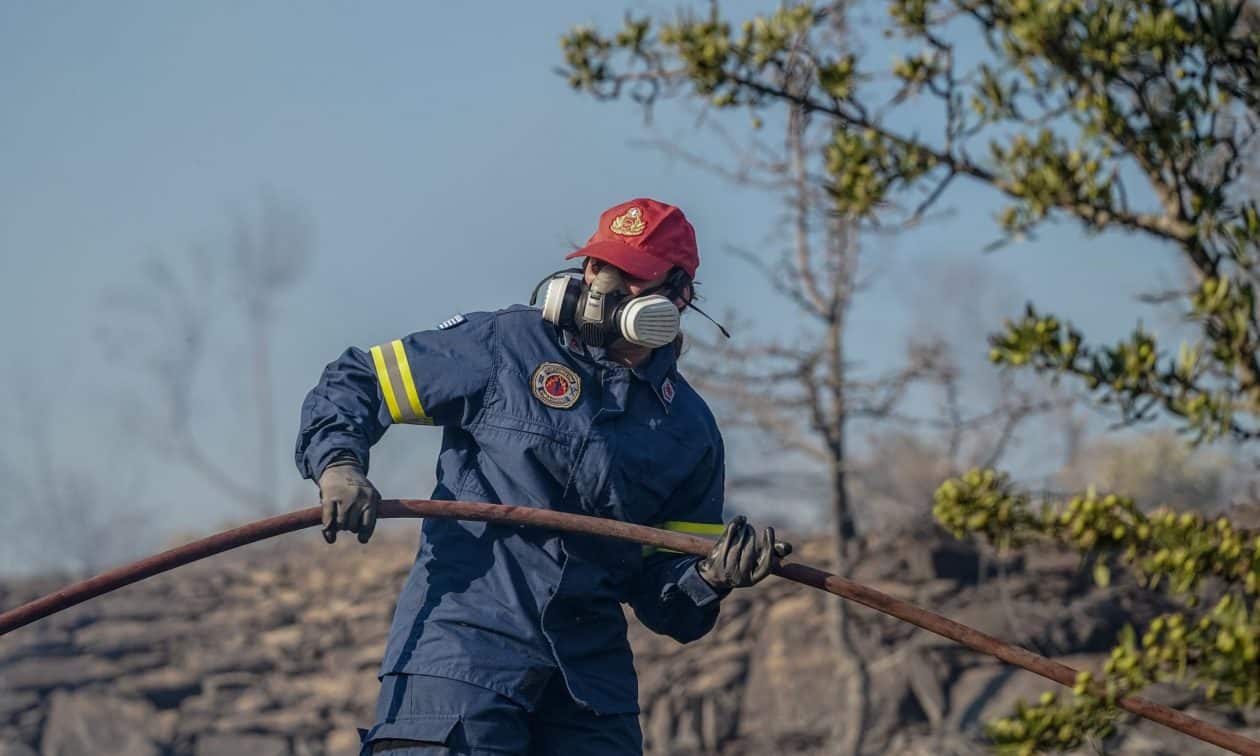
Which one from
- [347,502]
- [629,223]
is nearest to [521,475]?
[347,502]

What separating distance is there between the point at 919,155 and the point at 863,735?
5.16 meters

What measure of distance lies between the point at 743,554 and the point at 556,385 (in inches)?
24.7

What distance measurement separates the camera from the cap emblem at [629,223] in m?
4.25

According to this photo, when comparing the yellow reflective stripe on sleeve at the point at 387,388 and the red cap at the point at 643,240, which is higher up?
the red cap at the point at 643,240

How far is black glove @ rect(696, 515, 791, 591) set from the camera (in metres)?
3.97

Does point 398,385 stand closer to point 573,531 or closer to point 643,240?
point 573,531

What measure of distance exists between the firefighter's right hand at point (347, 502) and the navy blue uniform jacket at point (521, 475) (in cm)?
10

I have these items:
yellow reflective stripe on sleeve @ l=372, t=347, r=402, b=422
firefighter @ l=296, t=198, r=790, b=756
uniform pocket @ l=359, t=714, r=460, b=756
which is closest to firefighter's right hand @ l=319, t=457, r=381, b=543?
firefighter @ l=296, t=198, r=790, b=756

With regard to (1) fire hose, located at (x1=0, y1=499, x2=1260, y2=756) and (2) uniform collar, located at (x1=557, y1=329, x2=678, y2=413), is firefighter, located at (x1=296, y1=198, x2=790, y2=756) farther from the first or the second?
(1) fire hose, located at (x1=0, y1=499, x2=1260, y2=756)

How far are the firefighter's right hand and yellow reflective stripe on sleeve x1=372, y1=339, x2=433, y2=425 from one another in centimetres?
23

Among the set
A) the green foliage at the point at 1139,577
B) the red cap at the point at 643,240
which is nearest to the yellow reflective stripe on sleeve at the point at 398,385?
the red cap at the point at 643,240

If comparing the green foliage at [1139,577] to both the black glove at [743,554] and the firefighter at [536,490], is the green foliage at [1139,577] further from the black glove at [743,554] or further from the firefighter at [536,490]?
the firefighter at [536,490]

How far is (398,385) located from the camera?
3.99 metres

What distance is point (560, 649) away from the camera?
12.9 feet
